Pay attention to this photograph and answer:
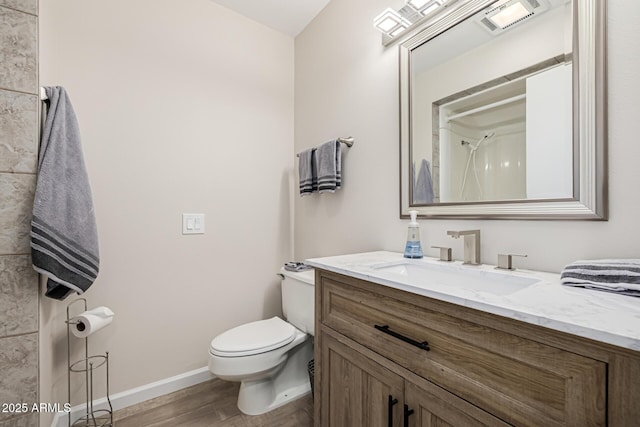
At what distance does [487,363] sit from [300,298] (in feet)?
3.83

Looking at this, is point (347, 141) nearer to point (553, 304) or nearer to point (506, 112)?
point (506, 112)

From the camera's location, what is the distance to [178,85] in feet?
5.89

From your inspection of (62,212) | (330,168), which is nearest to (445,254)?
(330,168)

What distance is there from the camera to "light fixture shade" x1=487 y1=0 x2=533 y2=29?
3.40 feet

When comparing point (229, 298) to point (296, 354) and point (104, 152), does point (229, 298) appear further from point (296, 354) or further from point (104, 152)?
point (104, 152)

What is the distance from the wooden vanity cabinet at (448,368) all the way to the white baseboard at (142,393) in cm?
103

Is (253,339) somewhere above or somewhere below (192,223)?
below

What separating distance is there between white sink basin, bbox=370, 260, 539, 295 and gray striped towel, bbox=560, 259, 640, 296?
10 cm

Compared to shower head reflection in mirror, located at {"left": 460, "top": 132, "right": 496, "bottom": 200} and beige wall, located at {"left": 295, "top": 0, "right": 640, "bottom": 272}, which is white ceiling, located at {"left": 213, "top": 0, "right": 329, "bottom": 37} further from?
shower head reflection in mirror, located at {"left": 460, "top": 132, "right": 496, "bottom": 200}

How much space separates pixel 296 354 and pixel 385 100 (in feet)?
5.16

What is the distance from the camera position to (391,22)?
1409 millimetres

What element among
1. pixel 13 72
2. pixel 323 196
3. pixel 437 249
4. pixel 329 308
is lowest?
pixel 329 308

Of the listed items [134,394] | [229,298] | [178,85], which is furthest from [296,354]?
[178,85]

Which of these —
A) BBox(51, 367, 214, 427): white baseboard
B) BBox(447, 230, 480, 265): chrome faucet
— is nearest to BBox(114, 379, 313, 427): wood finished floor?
BBox(51, 367, 214, 427): white baseboard
